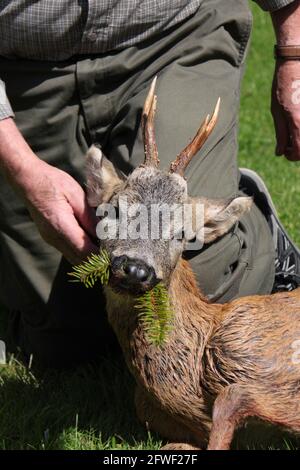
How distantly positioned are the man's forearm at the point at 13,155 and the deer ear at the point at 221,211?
31.0 inches

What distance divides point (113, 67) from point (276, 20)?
94 cm

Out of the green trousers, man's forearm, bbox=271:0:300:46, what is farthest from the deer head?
man's forearm, bbox=271:0:300:46

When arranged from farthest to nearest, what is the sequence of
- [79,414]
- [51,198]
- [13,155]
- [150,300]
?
[79,414] → [13,155] → [51,198] → [150,300]

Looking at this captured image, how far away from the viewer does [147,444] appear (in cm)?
457

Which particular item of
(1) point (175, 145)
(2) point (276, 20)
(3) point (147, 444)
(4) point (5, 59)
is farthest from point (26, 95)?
(3) point (147, 444)

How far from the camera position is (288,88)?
17.0ft

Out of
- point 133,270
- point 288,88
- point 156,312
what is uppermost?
point 288,88

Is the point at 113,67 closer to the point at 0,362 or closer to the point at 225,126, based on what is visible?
the point at 225,126

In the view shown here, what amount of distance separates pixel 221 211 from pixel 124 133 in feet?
3.08

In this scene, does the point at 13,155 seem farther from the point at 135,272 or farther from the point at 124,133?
the point at 135,272

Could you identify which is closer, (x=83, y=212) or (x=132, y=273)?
(x=132, y=273)

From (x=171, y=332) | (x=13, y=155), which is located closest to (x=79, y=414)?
(x=171, y=332)

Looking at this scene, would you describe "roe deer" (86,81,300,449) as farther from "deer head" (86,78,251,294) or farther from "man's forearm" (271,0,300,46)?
"man's forearm" (271,0,300,46)

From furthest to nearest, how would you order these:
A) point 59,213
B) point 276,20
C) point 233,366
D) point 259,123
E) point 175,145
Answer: point 259,123 → point 276,20 → point 175,145 → point 59,213 → point 233,366
